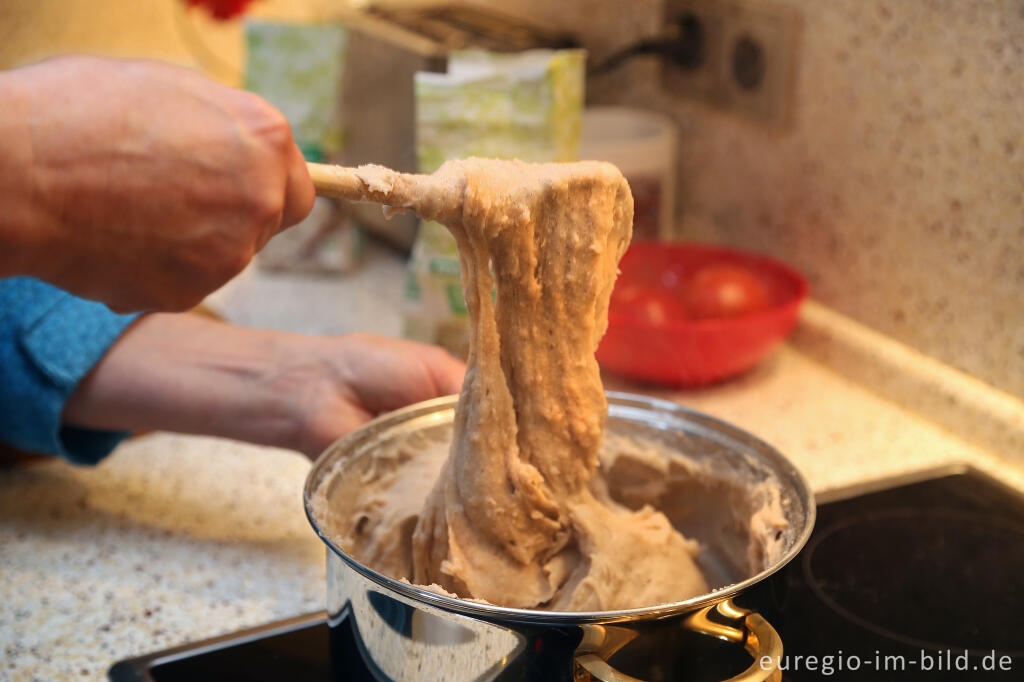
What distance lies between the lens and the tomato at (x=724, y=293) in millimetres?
1092

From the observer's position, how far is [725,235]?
1.32 meters

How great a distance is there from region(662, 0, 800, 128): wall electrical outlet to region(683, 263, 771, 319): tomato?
0.64ft

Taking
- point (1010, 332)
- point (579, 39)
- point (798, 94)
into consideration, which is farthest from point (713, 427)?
point (579, 39)

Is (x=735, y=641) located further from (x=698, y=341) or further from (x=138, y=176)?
(x=698, y=341)

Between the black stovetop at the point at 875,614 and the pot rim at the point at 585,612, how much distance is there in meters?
0.03

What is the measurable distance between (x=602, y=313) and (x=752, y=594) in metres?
0.23

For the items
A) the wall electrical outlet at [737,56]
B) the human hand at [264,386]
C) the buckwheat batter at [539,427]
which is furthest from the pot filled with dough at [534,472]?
the wall electrical outlet at [737,56]

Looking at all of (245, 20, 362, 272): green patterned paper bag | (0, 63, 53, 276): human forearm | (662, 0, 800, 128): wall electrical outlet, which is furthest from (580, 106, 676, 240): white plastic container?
(0, 63, 53, 276): human forearm

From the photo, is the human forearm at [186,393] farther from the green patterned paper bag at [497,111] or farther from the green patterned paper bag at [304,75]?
the green patterned paper bag at [304,75]

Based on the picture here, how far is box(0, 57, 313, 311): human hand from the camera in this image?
Answer: 500 mm

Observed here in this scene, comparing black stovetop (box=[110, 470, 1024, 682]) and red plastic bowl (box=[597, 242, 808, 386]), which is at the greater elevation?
red plastic bowl (box=[597, 242, 808, 386])

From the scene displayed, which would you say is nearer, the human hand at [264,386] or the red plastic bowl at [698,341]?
the human hand at [264,386]

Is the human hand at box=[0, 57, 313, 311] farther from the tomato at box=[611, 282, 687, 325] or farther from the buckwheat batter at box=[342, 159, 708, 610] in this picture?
the tomato at box=[611, 282, 687, 325]

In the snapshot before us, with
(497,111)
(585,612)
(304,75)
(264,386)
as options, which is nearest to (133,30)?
(304,75)
